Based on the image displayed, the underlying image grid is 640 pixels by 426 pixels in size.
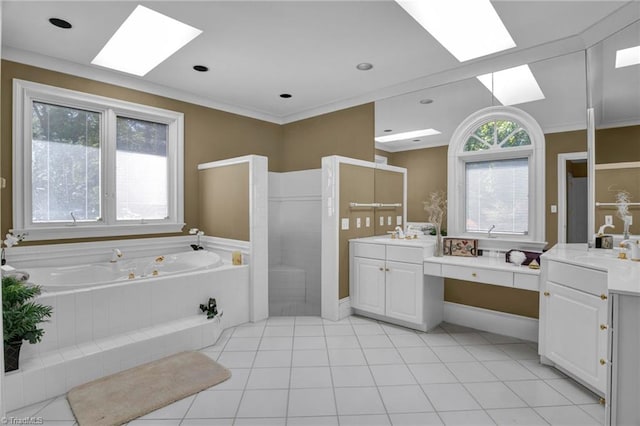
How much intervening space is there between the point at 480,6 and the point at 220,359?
11.3 feet

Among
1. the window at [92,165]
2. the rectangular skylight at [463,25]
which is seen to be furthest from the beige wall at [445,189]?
the window at [92,165]

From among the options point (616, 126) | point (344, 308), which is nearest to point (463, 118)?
point (616, 126)

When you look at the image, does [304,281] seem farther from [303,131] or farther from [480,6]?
[480,6]

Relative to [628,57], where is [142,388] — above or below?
below

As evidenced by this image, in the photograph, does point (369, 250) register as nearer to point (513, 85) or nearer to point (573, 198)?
point (573, 198)

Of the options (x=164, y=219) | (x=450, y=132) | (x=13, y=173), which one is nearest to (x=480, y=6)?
(x=450, y=132)

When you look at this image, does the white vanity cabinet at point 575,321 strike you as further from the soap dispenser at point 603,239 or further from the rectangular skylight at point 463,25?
the rectangular skylight at point 463,25

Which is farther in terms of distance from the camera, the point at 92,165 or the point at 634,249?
the point at 92,165

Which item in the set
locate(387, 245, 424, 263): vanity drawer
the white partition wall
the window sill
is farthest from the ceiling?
the window sill

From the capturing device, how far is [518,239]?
3180 millimetres

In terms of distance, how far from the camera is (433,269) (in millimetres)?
3258

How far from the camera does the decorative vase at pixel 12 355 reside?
6.89 ft

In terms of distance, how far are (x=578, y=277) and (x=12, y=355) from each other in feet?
12.0

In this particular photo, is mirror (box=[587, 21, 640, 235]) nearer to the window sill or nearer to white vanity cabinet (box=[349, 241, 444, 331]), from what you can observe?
white vanity cabinet (box=[349, 241, 444, 331])
